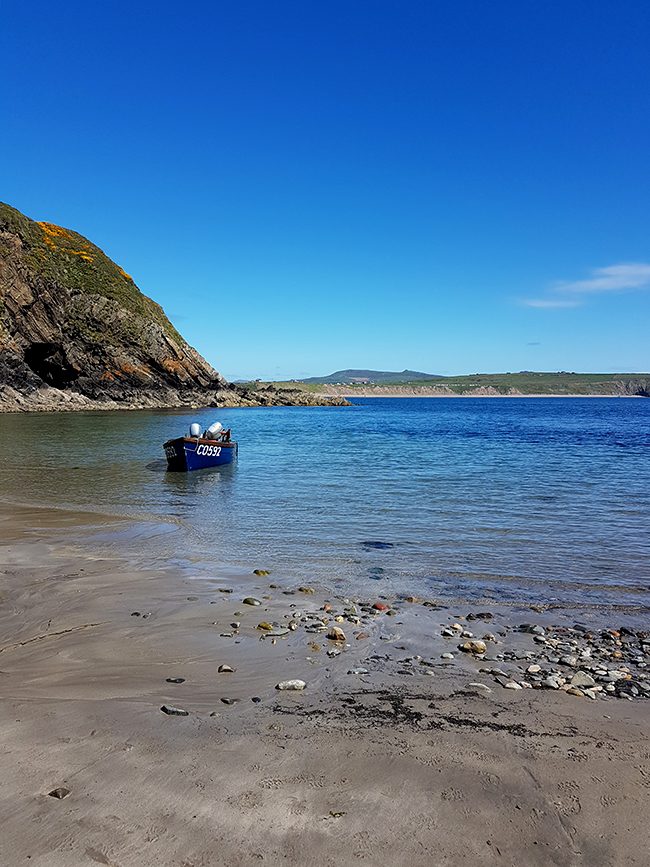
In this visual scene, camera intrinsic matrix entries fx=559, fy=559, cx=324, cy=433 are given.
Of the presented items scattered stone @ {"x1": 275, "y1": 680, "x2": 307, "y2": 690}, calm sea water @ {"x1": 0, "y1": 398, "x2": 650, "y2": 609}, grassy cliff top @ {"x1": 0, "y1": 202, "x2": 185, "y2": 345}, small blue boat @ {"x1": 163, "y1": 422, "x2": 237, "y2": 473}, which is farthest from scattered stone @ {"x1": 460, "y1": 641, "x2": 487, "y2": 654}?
grassy cliff top @ {"x1": 0, "y1": 202, "x2": 185, "y2": 345}

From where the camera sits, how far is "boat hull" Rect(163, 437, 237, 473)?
79.2 ft

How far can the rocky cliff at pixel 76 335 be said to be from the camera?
67188 millimetres

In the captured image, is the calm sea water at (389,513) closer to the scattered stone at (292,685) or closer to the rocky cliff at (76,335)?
the scattered stone at (292,685)

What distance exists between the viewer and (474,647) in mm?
6465

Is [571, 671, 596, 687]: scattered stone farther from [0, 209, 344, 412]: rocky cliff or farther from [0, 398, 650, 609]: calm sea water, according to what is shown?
[0, 209, 344, 412]: rocky cliff

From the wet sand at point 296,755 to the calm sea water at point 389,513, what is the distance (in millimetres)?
3011

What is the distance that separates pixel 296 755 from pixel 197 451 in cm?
2114

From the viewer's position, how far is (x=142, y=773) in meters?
3.91

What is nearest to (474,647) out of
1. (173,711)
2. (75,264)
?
(173,711)

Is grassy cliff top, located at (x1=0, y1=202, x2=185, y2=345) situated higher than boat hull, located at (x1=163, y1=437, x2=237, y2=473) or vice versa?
grassy cliff top, located at (x1=0, y1=202, x2=185, y2=345)

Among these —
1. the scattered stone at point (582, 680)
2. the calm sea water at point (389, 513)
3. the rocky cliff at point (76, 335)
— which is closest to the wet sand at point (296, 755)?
the scattered stone at point (582, 680)

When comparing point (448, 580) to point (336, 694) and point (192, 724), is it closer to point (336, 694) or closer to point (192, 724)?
point (336, 694)

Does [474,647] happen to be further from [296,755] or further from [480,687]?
[296,755]

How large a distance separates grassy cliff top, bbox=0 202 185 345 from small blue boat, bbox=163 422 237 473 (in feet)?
193
